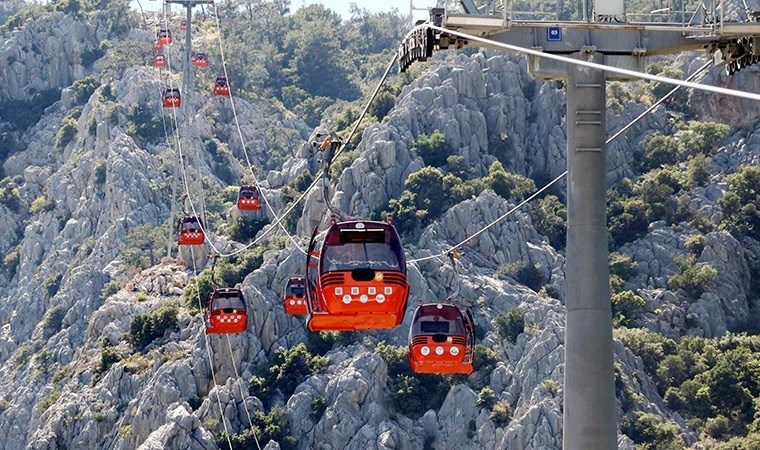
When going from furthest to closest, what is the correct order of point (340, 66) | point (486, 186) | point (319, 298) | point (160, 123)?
point (340, 66), point (160, 123), point (486, 186), point (319, 298)

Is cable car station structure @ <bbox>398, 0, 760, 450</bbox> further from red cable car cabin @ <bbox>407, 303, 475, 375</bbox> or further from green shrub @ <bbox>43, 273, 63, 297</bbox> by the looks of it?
green shrub @ <bbox>43, 273, 63, 297</bbox>

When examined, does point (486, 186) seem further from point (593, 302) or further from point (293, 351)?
point (593, 302)

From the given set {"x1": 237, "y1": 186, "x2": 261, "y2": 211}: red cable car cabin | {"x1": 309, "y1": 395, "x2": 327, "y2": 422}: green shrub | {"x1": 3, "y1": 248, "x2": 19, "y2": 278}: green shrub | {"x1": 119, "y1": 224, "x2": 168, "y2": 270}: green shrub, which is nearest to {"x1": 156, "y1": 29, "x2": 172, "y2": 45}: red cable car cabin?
{"x1": 3, "y1": 248, "x2": 19, "y2": 278}: green shrub

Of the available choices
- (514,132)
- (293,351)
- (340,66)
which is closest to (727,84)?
(514,132)

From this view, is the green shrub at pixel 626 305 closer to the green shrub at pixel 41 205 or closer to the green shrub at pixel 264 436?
the green shrub at pixel 264 436

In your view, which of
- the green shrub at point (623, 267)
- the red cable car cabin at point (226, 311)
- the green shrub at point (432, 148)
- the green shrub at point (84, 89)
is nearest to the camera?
the red cable car cabin at point (226, 311)

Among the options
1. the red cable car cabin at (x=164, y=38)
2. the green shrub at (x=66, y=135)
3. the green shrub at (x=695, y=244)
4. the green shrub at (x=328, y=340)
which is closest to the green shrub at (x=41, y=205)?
the green shrub at (x=66, y=135)
